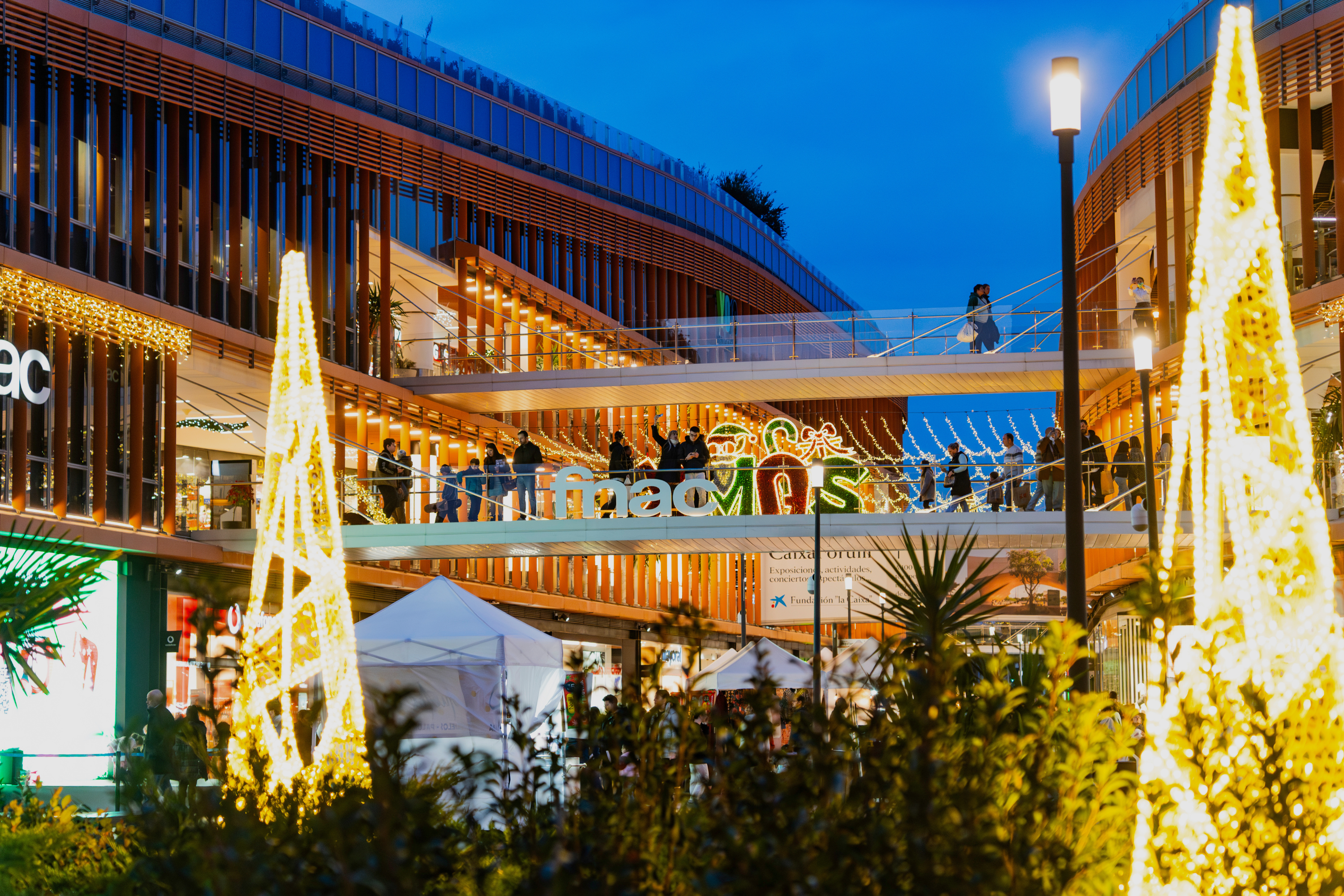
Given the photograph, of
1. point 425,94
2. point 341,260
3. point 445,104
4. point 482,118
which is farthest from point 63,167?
point 482,118

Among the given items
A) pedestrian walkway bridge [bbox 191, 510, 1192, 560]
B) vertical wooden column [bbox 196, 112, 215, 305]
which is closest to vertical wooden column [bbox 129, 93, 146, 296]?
vertical wooden column [bbox 196, 112, 215, 305]

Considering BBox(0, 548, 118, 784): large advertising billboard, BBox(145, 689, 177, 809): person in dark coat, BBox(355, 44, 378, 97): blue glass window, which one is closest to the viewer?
BBox(145, 689, 177, 809): person in dark coat

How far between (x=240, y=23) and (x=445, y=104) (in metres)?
7.46

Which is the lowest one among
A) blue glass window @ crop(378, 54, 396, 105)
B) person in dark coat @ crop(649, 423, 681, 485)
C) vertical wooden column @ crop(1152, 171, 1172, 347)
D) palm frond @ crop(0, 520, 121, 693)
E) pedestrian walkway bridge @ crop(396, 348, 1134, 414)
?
palm frond @ crop(0, 520, 121, 693)

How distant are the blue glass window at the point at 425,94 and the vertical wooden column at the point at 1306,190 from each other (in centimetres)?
1733

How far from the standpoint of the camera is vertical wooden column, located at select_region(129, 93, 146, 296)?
23.8m

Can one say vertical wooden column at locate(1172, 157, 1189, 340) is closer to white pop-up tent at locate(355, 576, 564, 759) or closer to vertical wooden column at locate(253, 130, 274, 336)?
vertical wooden column at locate(253, 130, 274, 336)

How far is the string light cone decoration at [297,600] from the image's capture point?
9.68 metres

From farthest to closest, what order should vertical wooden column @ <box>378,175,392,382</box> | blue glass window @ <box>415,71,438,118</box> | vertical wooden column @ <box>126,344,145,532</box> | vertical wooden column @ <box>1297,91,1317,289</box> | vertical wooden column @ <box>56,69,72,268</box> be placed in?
blue glass window @ <box>415,71,438,118</box>
vertical wooden column @ <box>378,175,392,382</box>
vertical wooden column @ <box>1297,91,1317,289</box>
vertical wooden column @ <box>126,344,145,532</box>
vertical wooden column @ <box>56,69,72,268</box>

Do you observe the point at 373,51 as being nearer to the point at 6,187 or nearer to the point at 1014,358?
the point at 6,187

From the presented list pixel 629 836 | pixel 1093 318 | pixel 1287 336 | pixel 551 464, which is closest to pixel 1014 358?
pixel 1093 318

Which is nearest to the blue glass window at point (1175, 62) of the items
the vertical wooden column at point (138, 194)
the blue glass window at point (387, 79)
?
the blue glass window at point (387, 79)

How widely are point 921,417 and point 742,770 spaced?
32.8 m

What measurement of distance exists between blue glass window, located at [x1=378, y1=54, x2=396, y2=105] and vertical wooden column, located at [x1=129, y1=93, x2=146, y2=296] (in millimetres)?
7757
